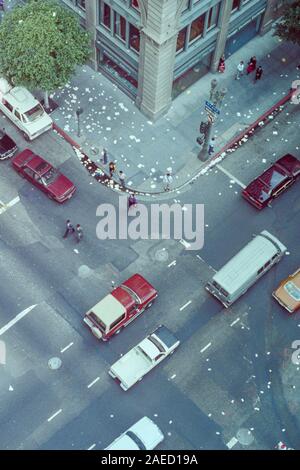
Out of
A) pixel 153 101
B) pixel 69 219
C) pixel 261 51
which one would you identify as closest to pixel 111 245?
pixel 69 219

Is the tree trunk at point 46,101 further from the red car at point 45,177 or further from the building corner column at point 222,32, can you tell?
the building corner column at point 222,32

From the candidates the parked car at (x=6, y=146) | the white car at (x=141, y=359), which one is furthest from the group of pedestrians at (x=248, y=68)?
the white car at (x=141, y=359)

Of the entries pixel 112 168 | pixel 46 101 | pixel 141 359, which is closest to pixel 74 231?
pixel 112 168

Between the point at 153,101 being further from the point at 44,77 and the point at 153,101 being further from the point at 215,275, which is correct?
the point at 215,275

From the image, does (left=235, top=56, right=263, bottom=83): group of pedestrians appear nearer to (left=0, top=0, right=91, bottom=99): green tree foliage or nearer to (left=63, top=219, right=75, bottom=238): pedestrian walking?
(left=0, top=0, right=91, bottom=99): green tree foliage

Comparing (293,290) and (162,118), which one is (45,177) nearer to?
(162,118)

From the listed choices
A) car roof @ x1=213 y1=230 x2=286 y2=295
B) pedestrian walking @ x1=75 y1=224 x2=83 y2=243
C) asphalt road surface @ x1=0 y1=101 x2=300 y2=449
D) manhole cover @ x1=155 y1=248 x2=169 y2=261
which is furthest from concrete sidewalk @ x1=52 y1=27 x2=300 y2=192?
car roof @ x1=213 y1=230 x2=286 y2=295
